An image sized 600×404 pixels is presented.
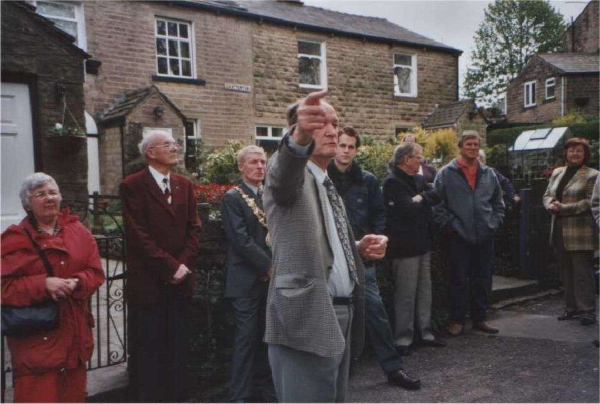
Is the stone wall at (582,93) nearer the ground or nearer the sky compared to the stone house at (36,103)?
nearer the sky

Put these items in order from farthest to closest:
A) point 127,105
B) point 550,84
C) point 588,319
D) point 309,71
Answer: point 550,84 → point 309,71 → point 127,105 → point 588,319

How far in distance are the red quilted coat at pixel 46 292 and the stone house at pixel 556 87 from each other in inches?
1383

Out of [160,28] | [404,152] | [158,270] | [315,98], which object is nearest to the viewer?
[315,98]

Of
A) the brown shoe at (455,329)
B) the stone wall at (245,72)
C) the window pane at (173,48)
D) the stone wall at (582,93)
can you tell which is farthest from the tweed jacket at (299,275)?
the stone wall at (582,93)

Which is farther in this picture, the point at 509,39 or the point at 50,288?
the point at 509,39

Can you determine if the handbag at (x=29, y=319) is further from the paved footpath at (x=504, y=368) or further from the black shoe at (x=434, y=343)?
the black shoe at (x=434, y=343)

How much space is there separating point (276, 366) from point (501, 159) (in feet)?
72.7

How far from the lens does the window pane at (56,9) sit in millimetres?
13258

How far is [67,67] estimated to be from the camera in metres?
7.43

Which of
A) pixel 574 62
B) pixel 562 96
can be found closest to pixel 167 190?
pixel 562 96

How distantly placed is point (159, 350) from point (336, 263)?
2.11 m

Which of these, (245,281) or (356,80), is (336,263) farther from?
(356,80)

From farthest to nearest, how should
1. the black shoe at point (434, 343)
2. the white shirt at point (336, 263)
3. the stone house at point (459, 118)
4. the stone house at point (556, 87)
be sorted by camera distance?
the stone house at point (556, 87) < the stone house at point (459, 118) < the black shoe at point (434, 343) < the white shirt at point (336, 263)

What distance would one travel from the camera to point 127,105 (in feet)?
45.0
